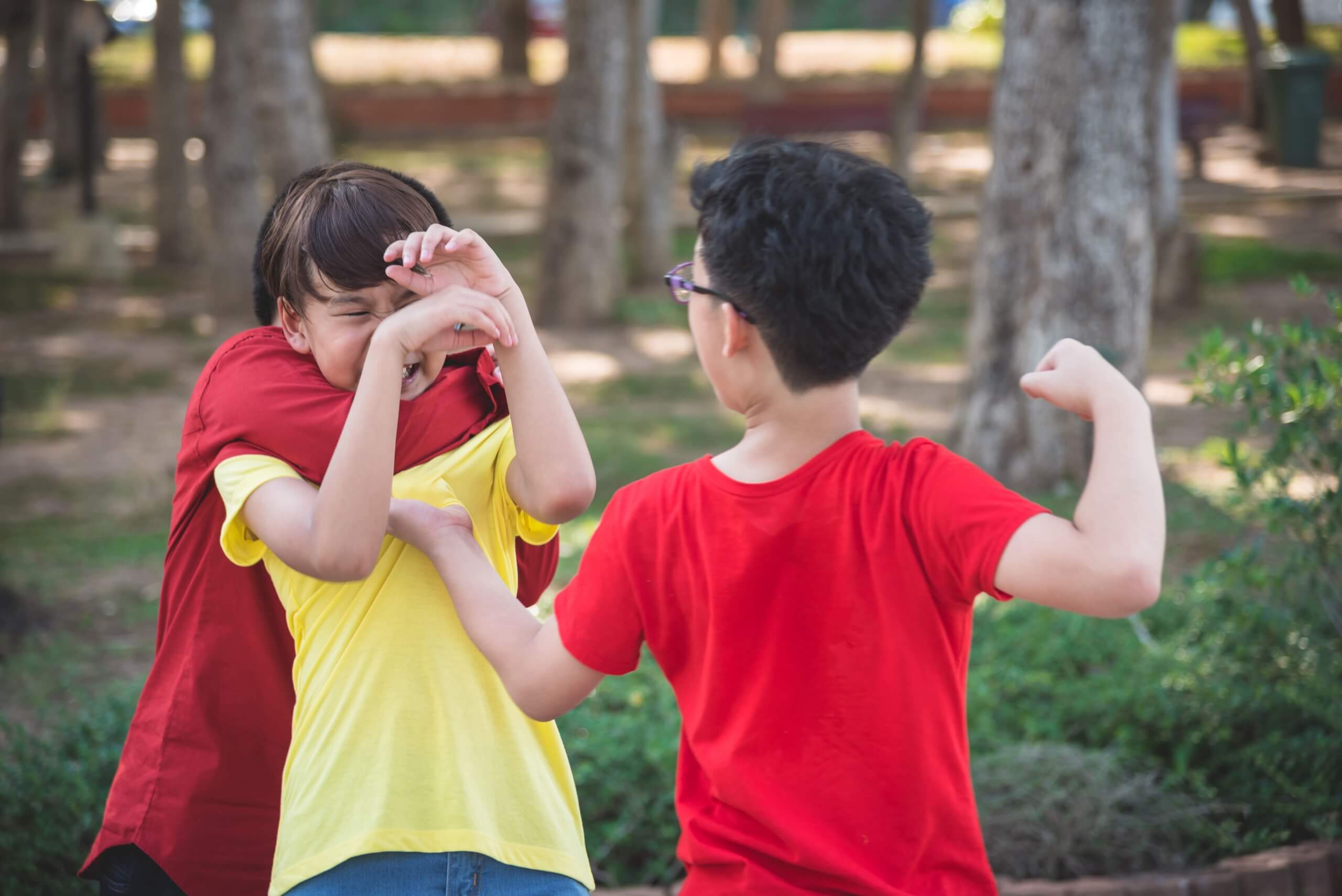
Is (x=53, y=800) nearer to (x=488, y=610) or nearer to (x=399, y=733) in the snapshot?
(x=399, y=733)

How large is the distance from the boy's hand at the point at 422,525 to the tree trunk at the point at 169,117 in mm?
Answer: 12788

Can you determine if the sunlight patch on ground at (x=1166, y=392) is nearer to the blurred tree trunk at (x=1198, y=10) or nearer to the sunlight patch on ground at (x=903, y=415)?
the sunlight patch on ground at (x=903, y=415)

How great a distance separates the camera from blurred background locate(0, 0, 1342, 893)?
10.8ft

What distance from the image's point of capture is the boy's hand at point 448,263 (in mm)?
1584

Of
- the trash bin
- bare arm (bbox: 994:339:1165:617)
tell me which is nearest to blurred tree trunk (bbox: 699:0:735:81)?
the trash bin

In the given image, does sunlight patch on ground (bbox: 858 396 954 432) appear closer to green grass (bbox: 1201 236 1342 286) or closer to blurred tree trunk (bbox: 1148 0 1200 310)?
blurred tree trunk (bbox: 1148 0 1200 310)

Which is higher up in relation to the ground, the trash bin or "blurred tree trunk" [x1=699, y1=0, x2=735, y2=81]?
"blurred tree trunk" [x1=699, y1=0, x2=735, y2=81]

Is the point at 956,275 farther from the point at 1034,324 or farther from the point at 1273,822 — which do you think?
the point at 1273,822

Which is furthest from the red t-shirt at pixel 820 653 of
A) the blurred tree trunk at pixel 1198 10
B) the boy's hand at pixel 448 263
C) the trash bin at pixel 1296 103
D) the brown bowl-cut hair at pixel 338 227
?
the blurred tree trunk at pixel 1198 10

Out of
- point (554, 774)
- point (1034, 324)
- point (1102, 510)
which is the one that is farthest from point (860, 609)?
point (1034, 324)

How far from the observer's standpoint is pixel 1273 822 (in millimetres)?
3252

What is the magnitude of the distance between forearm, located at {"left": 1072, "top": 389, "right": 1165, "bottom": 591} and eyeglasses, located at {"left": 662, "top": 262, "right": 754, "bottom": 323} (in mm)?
412

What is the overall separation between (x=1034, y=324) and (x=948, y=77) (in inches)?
747

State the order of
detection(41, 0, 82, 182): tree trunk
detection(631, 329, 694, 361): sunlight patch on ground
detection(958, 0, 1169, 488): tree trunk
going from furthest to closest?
detection(41, 0, 82, 182): tree trunk → detection(631, 329, 694, 361): sunlight patch on ground → detection(958, 0, 1169, 488): tree trunk
